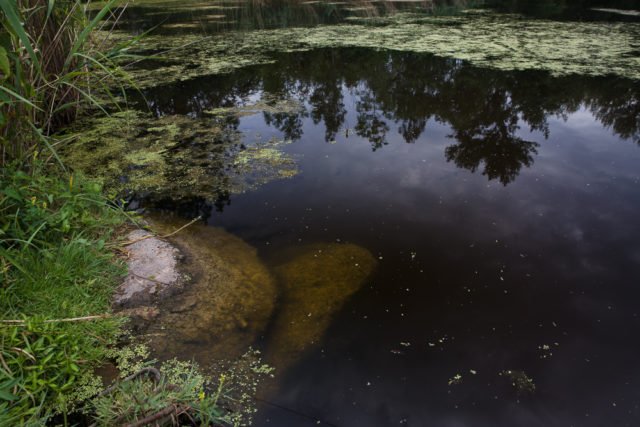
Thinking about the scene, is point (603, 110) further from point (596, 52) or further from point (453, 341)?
point (453, 341)

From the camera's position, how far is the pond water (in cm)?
141

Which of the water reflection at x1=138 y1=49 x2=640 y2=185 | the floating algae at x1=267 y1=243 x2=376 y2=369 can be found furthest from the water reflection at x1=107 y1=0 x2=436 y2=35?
the floating algae at x1=267 y1=243 x2=376 y2=369

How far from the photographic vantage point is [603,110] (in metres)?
3.88

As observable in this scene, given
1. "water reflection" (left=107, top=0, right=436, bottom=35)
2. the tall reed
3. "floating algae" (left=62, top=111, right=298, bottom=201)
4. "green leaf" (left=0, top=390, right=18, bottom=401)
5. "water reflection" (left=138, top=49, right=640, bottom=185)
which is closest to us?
"green leaf" (left=0, top=390, right=18, bottom=401)

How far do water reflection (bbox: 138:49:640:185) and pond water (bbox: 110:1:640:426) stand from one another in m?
0.03

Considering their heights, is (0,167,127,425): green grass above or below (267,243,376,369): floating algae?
above

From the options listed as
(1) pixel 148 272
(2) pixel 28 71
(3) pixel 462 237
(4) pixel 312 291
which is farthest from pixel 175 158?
(3) pixel 462 237

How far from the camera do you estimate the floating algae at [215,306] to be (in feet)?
5.24

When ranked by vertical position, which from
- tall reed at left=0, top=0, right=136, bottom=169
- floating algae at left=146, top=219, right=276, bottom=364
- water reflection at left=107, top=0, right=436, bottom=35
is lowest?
floating algae at left=146, top=219, right=276, bottom=364

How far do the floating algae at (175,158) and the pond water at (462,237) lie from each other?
144 mm

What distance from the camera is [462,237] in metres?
2.20

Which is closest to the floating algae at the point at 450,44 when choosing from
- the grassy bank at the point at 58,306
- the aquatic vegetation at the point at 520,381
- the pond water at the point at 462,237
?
the pond water at the point at 462,237

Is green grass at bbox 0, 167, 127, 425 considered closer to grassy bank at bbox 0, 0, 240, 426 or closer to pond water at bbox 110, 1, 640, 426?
grassy bank at bbox 0, 0, 240, 426

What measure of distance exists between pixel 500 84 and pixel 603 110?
3.40 feet
